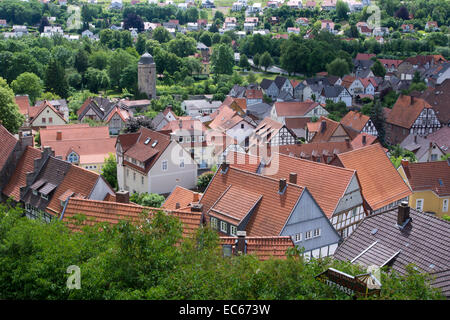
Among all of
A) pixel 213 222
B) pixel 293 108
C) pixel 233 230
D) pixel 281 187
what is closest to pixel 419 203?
pixel 281 187

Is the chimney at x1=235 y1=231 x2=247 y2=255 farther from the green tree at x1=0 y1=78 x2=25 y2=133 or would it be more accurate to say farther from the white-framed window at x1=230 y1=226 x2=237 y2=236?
the green tree at x1=0 y1=78 x2=25 y2=133

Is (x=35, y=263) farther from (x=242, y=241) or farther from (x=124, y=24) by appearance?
(x=124, y=24)

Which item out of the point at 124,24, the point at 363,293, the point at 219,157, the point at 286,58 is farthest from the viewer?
the point at 124,24

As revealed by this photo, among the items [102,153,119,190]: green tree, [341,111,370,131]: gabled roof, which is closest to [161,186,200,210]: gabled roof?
[102,153,119,190]: green tree

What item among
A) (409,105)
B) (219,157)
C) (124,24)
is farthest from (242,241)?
(124,24)

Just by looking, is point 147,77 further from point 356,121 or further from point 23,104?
point 356,121

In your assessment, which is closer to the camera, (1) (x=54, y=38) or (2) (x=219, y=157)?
(2) (x=219, y=157)

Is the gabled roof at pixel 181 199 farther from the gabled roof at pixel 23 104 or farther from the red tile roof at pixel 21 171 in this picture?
the gabled roof at pixel 23 104
